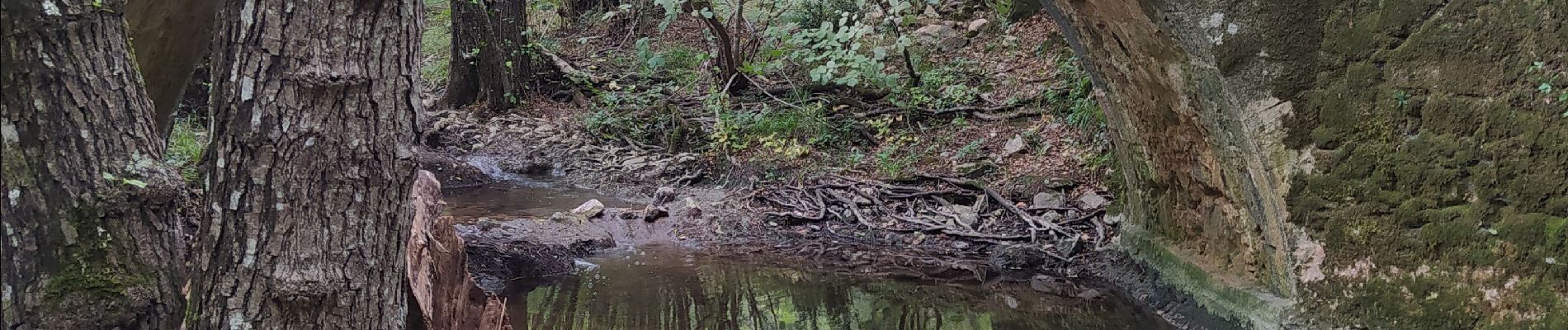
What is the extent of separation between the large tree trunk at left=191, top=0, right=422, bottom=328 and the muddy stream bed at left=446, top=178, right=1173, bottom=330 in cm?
202

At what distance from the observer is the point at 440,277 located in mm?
3078

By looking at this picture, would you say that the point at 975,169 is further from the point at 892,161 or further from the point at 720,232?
the point at 720,232

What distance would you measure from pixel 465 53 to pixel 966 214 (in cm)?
525

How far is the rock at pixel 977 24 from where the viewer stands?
336 inches

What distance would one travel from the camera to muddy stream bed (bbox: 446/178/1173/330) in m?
3.85

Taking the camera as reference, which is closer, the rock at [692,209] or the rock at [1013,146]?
the rock at [692,209]

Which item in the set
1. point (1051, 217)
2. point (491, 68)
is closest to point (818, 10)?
point (491, 68)

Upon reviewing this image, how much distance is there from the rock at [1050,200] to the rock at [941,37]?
318 cm

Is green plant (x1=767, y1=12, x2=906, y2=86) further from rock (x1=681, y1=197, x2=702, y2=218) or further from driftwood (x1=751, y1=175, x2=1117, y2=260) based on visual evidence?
rock (x1=681, y1=197, x2=702, y2=218)

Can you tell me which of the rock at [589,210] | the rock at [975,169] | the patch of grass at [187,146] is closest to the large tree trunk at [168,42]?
the patch of grass at [187,146]

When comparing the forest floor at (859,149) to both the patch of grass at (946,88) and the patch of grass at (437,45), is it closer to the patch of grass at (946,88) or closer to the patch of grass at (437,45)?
the patch of grass at (946,88)

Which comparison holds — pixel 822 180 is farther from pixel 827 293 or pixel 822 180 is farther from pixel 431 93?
pixel 431 93

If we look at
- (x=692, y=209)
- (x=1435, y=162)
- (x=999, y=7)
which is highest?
(x=999, y=7)

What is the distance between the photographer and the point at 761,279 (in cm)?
454
